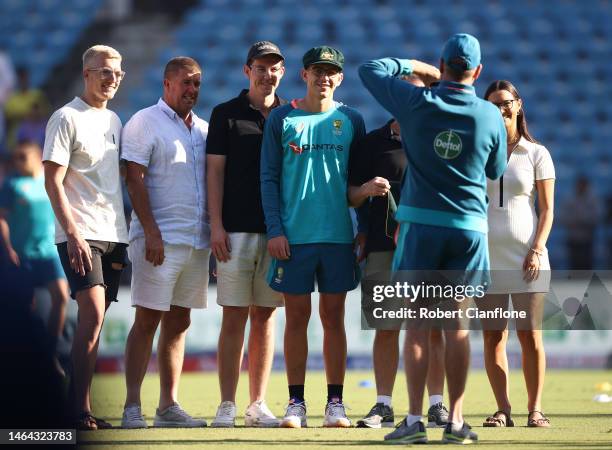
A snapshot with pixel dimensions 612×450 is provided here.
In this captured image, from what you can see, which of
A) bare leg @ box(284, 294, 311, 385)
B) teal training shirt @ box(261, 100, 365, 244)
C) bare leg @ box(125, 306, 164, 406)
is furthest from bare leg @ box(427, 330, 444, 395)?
bare leg @ box(125, 306, 164, 406)

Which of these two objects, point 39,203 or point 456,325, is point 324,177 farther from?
point 39,203

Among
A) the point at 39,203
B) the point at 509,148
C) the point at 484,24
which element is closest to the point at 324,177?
the point at 509,148

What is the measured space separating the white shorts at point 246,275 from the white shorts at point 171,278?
184 mm

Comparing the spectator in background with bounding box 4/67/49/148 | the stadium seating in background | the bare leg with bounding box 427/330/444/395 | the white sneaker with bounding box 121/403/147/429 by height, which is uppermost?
the stadium seating in background

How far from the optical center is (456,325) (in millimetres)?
6004

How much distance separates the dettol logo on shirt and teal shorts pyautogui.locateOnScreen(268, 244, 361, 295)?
1.16 m

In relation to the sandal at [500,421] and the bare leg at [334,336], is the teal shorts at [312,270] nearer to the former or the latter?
the bare leg at [334,336]

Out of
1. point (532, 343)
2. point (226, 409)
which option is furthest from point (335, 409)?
point (532, 343)

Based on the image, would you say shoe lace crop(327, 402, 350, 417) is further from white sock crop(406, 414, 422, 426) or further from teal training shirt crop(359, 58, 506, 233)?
teal training shirt crop(359, 58, 506, 233)

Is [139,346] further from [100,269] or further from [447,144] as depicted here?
[447,144]

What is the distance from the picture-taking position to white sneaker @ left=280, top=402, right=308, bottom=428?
22.5ft

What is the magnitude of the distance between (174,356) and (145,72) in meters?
15.5

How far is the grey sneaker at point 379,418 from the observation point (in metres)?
6.89

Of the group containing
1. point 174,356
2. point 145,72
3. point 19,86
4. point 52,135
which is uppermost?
point 145,72
